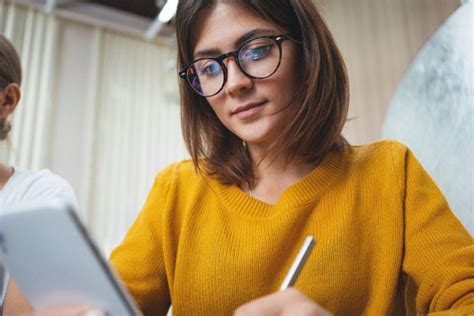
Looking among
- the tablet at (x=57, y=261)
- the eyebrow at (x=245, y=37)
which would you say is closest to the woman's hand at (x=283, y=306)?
the tablet at (x=57, y=261)

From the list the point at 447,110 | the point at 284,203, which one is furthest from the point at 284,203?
the point at 447,110

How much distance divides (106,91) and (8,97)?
6.27 feet

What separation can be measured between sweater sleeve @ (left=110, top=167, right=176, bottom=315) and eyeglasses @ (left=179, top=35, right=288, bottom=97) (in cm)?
28

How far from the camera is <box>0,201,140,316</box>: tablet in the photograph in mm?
361

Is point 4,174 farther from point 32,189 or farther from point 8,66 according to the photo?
point 8,66

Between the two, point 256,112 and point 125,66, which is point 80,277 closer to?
point 256,112

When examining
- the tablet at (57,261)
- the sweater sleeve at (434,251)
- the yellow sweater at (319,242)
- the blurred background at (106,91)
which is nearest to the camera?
the tablet at (57,261)

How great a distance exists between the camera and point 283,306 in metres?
0.40

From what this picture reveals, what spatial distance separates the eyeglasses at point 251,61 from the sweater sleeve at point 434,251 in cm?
32

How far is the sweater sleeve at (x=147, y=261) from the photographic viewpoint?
2.50 feet

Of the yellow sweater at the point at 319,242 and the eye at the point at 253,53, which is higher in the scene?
the eye at the point at 253,53

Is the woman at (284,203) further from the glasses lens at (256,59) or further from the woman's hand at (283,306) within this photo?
the woman's hand at (283,306)

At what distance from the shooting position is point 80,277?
402 mm

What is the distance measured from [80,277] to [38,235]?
0.19 feet
